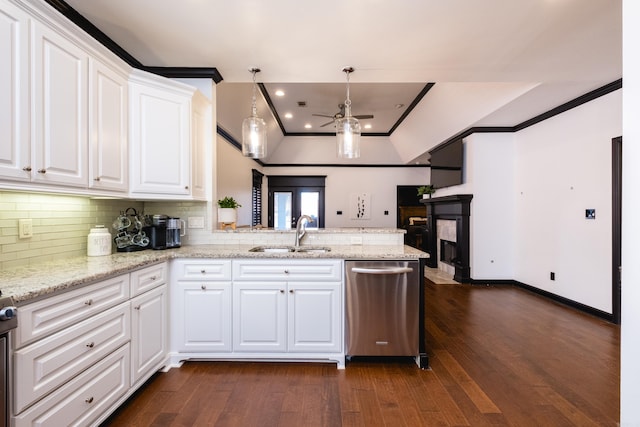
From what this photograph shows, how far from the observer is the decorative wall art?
27.9 ft

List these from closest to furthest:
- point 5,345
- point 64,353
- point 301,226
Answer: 1. point 5,345
2. point 64,353
3. point 301,226

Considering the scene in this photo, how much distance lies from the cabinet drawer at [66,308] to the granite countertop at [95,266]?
1.5 inches

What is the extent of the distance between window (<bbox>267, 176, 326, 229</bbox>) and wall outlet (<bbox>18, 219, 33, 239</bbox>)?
672 centimetres

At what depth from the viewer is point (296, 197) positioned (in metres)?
8.59

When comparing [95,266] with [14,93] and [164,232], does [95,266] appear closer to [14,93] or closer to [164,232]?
[164,232]

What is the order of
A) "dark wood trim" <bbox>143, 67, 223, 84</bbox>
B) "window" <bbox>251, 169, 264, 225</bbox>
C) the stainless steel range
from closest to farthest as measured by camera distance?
the stainless steel range < "dark wood trim" <bbox>143, 67, 223, 84</bbox> < "window" <bbox>251, 169, 264, 225</bbox>

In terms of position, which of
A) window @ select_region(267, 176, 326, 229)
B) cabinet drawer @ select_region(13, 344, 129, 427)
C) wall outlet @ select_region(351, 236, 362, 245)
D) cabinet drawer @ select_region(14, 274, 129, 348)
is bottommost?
cabinet drawer @ select_region(13, 344, 129, 427)

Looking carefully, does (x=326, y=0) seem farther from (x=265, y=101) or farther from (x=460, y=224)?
(x=460, y=224)

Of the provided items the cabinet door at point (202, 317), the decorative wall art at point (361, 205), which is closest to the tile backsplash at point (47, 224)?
the cabinet door at point (202, 317)

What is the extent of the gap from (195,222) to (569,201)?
4510 millimetres

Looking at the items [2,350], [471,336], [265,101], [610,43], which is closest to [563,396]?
[471,336]

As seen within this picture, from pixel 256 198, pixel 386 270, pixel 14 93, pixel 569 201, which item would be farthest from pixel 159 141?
pixel 256 198

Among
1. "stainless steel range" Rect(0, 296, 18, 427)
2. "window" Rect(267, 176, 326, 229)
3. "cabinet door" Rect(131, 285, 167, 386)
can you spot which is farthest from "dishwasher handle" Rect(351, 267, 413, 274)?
"window" Rect(267, 176, 326, 229)

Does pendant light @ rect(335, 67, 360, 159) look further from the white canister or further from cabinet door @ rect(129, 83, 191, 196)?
the white canister
